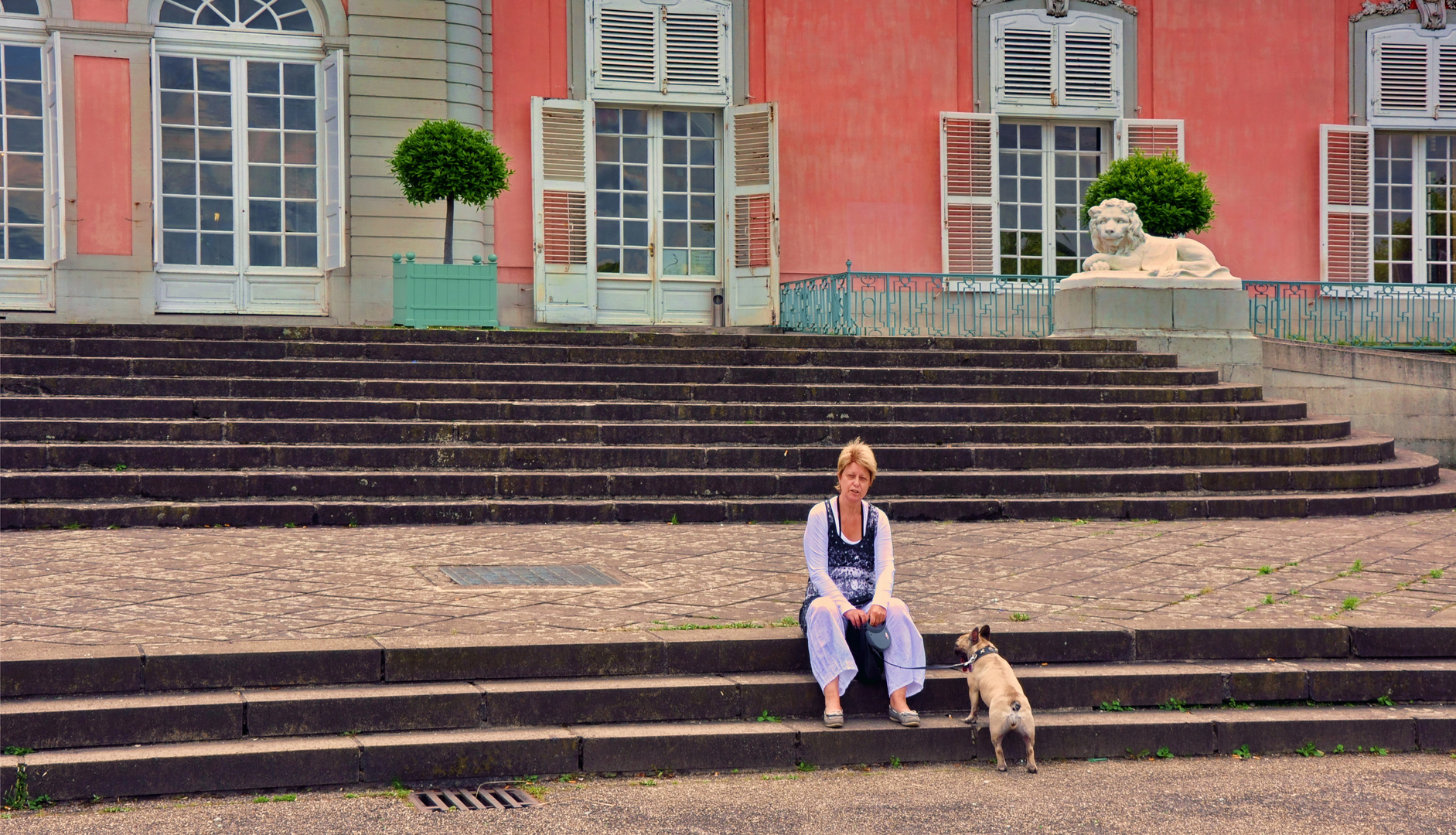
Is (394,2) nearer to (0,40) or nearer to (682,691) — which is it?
(0,40)

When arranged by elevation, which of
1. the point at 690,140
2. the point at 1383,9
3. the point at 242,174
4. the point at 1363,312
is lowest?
the point at 1363,312

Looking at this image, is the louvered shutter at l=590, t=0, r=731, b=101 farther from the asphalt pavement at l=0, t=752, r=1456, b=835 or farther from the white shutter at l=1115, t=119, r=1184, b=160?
the asphalt pavement at l=0, t=752, r=1456, b=835

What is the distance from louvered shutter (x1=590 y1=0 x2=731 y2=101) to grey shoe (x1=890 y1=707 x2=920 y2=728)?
1145 centimetres

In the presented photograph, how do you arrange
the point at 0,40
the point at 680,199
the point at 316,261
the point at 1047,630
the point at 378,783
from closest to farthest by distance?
the point at 378,783, the point at 1047,630, the point at 0,40, the point at 316,261, the point at 680,199

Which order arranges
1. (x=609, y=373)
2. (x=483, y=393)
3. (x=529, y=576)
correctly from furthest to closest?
1. (x=609, y=373)
2. (x=483, y=393)
3. (x=529, y=576)

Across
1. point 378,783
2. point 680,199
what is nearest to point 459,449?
point 378,783

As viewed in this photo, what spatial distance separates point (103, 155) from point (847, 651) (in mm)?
11535

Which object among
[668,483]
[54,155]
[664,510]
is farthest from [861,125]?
[54,155]

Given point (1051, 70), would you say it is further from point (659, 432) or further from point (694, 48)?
point (659, 432)

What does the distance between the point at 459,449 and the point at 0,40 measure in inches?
313

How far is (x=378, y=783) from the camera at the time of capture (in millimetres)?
→ 4453

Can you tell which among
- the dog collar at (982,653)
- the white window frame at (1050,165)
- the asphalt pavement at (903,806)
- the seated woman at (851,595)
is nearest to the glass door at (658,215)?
the white window frame at (1050,165)

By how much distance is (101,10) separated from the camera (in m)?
13.6

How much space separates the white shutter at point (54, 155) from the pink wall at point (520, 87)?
4.35 metres
